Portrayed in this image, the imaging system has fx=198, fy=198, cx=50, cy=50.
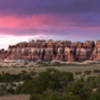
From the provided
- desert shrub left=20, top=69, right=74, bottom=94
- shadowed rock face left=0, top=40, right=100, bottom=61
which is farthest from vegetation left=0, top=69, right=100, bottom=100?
shadowed rock face left=0, top=40, right=100, bottom=61

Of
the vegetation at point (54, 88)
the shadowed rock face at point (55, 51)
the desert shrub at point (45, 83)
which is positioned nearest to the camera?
the vegetation at point (54, 88)

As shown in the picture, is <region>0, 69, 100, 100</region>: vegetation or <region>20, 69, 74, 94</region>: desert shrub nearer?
<region>0, 69, 100, 100</region>: vegetation

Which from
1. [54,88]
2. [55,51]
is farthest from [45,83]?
[55,51]

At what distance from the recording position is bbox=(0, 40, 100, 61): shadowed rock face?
86.9m

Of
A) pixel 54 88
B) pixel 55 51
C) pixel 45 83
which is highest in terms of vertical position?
pixel 45 83

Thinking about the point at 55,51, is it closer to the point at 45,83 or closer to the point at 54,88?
the point at 45,83

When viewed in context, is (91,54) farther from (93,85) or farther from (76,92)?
(76,92)

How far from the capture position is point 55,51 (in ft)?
303

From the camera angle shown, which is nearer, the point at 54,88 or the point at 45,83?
the point at 54,88

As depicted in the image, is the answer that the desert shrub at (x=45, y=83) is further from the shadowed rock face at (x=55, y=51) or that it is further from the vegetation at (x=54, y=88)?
the shadowed rock face at (x=55, y=51)

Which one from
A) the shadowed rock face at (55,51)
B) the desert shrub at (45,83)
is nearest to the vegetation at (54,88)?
the desert shrub at (45,83)

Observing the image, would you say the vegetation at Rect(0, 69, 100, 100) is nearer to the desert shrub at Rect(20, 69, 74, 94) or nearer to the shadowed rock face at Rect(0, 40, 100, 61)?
the desert shrub at Rect(20, 69, 74, 94)

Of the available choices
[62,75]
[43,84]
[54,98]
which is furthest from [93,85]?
[54,98]

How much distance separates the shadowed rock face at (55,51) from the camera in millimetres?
86938
